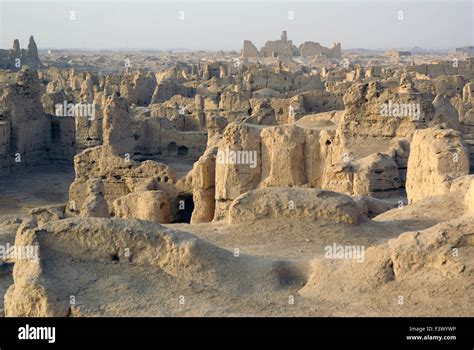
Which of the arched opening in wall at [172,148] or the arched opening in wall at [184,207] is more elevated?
the arched opening in wall at [172,148]

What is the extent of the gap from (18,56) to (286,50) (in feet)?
98.6

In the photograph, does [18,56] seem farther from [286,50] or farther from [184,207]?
[184,207]

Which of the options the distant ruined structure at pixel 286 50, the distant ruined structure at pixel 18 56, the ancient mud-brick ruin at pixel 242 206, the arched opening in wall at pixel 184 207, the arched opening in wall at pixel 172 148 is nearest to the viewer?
the ancient mud-brick ruin at pixel 242 206

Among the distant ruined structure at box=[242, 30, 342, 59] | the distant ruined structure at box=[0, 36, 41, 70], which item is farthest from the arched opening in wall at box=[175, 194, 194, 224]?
the distant ruined structure at box=[242, 30, 342, 59]

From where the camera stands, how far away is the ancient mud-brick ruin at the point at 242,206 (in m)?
6.82

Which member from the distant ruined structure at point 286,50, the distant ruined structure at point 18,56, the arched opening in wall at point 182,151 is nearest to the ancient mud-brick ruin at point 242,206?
the arched opening in wall at point 182,151

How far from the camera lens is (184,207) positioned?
51.6 ft

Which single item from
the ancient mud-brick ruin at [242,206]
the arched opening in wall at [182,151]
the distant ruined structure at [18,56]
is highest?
the distant ruined structure at [18,56]

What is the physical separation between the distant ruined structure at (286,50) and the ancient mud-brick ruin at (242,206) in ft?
160

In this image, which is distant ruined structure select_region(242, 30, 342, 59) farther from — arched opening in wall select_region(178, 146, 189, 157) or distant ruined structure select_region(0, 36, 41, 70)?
arched opening in wall select_region(178, 146, 189, 157)

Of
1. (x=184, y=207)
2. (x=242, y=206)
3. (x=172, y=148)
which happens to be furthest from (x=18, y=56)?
(x=242, y=206)

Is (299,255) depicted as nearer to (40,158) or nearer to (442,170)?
(442,170)

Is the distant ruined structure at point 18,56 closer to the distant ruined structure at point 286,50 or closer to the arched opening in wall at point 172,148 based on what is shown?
the distant ruined structure at point 286,50

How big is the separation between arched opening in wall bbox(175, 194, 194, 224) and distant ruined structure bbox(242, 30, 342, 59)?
6301cm
